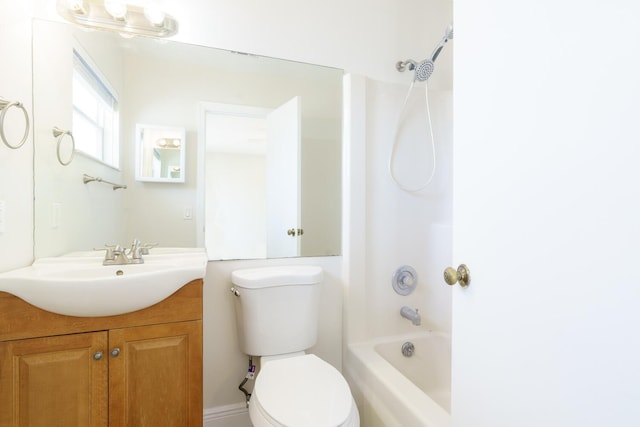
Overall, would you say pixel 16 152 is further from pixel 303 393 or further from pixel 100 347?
pixel 303 393

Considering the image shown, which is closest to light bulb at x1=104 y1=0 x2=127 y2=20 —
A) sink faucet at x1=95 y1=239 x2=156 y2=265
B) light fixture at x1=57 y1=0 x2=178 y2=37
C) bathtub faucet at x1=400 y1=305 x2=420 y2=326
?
light fixture at x1=57 y1=0 x2=178 y2=37

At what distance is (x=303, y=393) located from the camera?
3.55ft

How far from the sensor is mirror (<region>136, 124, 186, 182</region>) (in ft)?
4.78

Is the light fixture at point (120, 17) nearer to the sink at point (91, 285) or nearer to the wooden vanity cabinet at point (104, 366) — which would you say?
the sink at point (91, 285)

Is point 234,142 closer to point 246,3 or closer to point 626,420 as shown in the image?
point 246,3

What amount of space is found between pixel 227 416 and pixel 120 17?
2011 mm

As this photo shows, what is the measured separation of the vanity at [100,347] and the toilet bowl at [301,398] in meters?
0.28

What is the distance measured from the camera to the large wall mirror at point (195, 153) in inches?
51.2

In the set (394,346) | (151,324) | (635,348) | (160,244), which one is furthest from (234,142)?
(635,348)

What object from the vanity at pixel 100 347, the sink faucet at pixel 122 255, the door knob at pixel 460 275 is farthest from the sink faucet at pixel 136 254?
the door knob at pixel 460 275

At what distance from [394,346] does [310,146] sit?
1275 millimetres

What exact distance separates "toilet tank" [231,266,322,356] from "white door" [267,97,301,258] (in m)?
0.25

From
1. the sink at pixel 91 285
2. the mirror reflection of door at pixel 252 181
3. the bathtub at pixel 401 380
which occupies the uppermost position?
the mirror reflection of door at pixel 252 181

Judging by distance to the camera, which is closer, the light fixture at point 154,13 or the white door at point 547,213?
the white door at point 547,213
